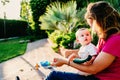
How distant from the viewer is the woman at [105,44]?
2874mm

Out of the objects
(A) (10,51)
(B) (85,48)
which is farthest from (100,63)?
(A) (10,51)

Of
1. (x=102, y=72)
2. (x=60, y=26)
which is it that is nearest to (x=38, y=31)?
(x=60, y=26)

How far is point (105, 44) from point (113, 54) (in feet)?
0.45

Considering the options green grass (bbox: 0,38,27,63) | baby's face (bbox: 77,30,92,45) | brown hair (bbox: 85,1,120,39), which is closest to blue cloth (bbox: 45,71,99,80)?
brown hair (bbox: 85,1,120,39)

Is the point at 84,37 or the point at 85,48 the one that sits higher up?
the point at 84,37

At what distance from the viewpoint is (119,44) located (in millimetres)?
2900

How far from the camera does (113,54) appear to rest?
9.41 feet

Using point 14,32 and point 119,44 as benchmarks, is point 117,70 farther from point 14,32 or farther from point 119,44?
point 14,32

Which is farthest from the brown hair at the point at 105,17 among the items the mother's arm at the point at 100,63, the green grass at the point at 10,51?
the green grass at the point at 10,51

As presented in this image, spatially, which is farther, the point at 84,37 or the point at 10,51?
the point at 10,51

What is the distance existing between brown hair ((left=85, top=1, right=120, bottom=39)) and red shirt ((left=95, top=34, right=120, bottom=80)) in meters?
0.07

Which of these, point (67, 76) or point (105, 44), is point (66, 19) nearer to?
point (67, 76)

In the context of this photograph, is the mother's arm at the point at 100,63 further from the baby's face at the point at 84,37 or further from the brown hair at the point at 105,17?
the baby's face at the point at 84,37

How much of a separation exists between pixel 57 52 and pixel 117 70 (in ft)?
32.5
